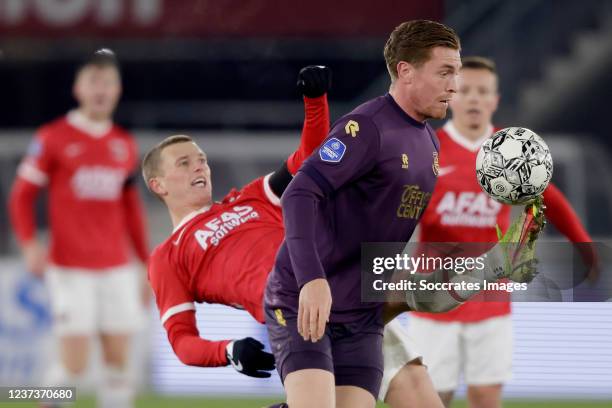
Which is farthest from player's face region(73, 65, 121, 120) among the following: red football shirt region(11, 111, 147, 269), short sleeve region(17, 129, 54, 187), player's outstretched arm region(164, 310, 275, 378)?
player's outstretched arm region(164, 310, 275, 378)

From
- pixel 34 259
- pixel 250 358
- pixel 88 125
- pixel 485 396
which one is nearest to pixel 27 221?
pixel 34 259

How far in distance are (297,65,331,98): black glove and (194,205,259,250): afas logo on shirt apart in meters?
0.75

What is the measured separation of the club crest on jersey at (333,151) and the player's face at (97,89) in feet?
14.3

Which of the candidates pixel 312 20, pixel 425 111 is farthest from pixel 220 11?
pixel 425 111

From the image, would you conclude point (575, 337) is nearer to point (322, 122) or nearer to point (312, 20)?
point (322, 122)

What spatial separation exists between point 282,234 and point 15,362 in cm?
569

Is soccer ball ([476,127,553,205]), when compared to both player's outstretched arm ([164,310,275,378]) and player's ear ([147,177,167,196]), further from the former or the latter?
player's ear ([147,177,167,196])

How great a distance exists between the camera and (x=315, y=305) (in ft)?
13.5

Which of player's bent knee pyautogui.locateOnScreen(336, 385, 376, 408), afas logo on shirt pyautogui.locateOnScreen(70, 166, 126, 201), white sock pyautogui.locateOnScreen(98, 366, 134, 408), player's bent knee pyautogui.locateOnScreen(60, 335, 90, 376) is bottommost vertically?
player's bent knee pyautogui.locateOnScreen(336, 385, 376, 408)

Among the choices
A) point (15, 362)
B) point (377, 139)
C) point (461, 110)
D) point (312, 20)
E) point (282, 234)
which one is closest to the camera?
point (377, 139)

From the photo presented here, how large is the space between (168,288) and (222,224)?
1.21 ft

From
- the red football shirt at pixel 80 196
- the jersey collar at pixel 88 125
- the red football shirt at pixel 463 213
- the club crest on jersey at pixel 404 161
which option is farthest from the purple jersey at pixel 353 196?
the jersey collar at pixel 88 125

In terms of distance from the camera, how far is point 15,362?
1023cm

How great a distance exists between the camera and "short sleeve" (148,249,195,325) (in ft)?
16.4
